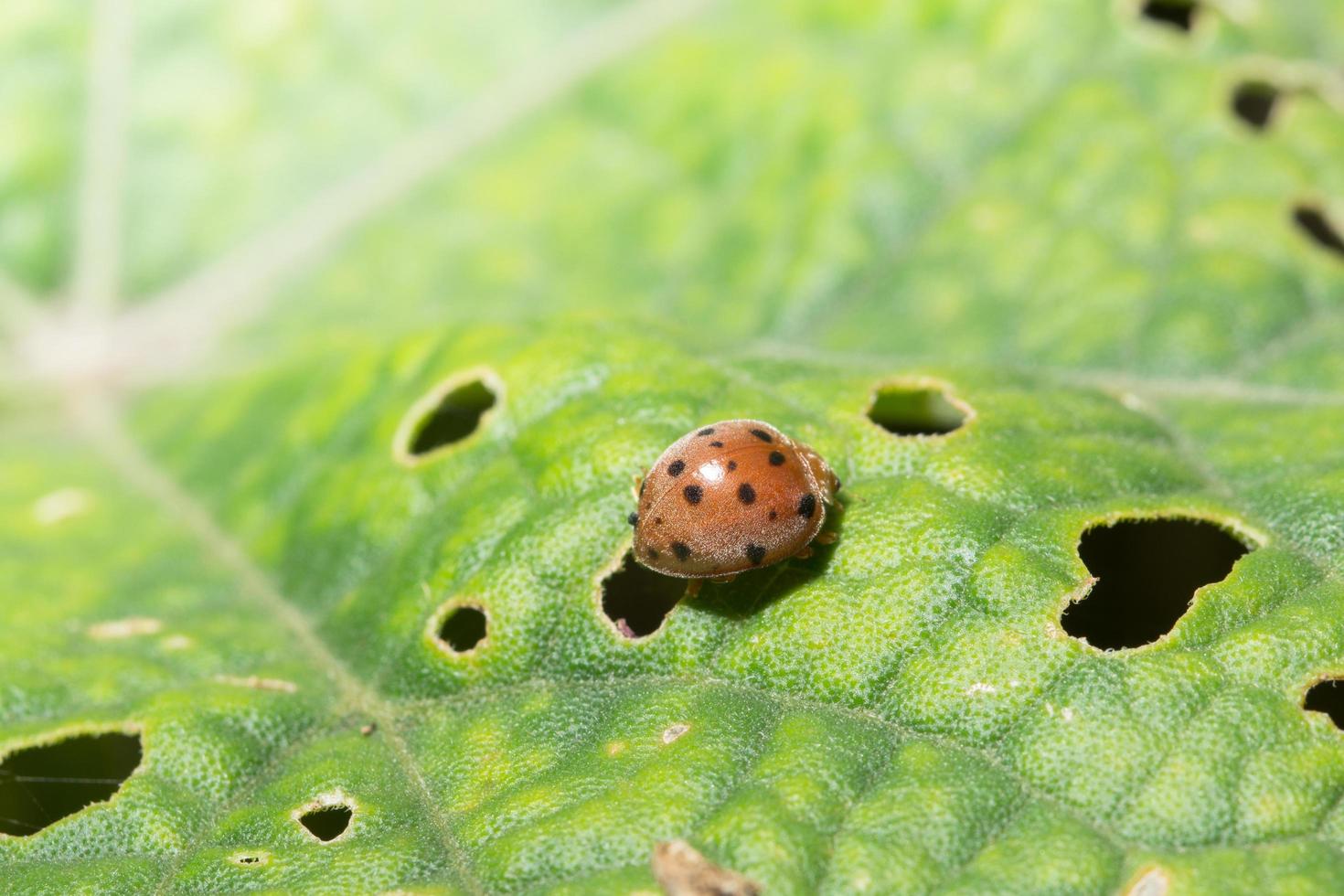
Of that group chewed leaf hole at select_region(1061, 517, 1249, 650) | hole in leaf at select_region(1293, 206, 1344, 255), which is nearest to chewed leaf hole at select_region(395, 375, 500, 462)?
chewed leaf hole at select_region(1061, 517, 1249, 650)

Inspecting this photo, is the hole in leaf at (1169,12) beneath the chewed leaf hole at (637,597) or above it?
above

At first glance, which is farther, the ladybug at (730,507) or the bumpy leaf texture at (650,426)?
the ladybug at (730,507)

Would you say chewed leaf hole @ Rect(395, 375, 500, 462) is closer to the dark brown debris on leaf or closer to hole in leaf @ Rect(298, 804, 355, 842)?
hole in leaf @ Rect(298, 804, 355, 842)

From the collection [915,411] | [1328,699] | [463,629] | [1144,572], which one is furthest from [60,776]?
[1328,699]

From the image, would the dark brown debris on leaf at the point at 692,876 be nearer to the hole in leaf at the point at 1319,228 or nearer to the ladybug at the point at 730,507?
the ladybug at the point at 730,507

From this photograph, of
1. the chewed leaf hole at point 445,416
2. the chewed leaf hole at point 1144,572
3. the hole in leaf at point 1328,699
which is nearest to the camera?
the hole in leaf at point 1328,699

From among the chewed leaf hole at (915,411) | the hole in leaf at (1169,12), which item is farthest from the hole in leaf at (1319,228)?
the chewed leaf hole at (915,411)

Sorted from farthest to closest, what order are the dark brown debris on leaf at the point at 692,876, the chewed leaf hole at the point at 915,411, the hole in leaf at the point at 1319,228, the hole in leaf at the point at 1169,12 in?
the hole in leaf at the point at 1169,12
the hole in leaf at the point at 1319,228
the chewed leaf hole at the point at 915,411
the dark brown debris on leaf at the point at 692,876

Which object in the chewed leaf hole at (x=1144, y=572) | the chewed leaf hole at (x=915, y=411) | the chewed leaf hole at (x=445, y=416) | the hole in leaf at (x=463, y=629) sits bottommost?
the chewed leaf hole at (x=1144, y=572)

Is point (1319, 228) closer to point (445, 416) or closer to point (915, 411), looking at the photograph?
point (915, 411)
